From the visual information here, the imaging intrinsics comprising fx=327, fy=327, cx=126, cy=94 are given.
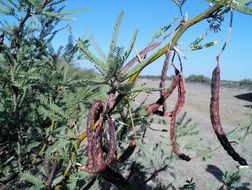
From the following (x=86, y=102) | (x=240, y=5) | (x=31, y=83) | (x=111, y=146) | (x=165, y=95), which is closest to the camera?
(x=240, y=5)

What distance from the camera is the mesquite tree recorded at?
0.84m

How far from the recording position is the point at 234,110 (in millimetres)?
12633

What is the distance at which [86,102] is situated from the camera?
155 centimetres

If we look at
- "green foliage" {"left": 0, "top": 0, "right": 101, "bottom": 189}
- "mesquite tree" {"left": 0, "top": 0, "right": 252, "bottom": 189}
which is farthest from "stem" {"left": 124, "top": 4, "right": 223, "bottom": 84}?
"green foliage" {"left": 0, "top": 0, "right": 101, "bottom": 189}

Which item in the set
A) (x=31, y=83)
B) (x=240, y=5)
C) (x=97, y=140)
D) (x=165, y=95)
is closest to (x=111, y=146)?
(x=97, y=140)

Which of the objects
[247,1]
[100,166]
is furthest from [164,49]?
[100,166]

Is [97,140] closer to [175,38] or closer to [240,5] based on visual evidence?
[175,38]

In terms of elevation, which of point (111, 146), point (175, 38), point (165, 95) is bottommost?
point (111, 146)

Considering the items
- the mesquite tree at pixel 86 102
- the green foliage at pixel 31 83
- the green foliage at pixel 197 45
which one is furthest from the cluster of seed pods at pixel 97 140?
the green foliage at pixel 31 83

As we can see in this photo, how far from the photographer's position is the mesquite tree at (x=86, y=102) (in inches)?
33.0

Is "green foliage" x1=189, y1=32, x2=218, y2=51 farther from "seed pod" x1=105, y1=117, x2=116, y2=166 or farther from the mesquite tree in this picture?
"seed pod" x1=105, y1=117, x2=116, y2=166

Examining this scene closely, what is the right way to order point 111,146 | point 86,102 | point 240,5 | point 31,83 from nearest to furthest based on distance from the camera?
point 240,5 → point 111,146 → point 86,102 → point 31,83

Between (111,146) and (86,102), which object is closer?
(111,146)

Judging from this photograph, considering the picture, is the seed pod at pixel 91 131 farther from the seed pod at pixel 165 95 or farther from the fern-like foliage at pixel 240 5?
the fern-like foliage at pixel 240 5
